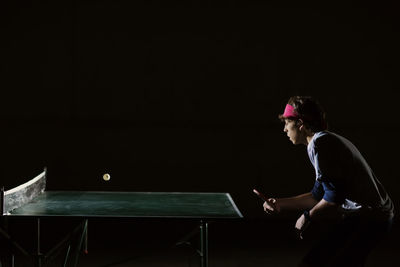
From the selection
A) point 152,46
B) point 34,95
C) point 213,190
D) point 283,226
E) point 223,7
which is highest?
point 223,7

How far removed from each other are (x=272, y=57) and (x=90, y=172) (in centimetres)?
340

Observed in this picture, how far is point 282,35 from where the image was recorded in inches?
307

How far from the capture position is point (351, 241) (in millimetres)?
2428

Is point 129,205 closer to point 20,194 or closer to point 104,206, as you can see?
point 104,206

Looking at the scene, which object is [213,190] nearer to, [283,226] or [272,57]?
[283,226]

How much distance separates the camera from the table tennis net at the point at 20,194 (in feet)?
9.94

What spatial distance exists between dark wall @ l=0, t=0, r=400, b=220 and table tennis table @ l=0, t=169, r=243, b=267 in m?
3.53

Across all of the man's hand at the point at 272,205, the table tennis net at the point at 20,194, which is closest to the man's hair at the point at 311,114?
the man's hand at the point at 272,205

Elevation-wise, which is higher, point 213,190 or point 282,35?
point 282,35

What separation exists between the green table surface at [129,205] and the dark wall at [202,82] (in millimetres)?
3528

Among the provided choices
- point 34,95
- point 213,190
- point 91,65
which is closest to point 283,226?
point 213,190

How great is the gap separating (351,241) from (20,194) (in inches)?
85.0

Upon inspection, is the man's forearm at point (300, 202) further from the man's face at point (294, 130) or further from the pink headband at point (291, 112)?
the pink headband at point (291, 112)

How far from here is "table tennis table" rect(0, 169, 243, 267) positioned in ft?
9.55
